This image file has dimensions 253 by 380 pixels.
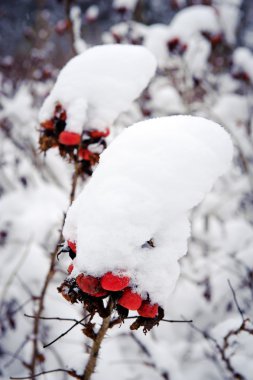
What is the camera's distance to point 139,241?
69 centimetres

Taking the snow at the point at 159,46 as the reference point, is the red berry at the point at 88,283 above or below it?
below

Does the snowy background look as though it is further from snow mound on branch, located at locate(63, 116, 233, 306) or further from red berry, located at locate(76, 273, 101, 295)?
red berry, located at locate(76, 273, 101, 295)

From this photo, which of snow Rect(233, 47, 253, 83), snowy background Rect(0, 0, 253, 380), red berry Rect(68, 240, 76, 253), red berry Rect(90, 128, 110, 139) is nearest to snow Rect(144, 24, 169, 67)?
snowy background Rect(0, 0, 253, 380)

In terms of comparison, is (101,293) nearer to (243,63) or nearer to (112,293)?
(112,293)

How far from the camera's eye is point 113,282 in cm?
67

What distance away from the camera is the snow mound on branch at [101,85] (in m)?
1.22

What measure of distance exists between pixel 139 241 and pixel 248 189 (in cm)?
314

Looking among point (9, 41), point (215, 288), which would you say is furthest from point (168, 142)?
point (9, 41)

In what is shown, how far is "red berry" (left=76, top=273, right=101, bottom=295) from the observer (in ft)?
2.27

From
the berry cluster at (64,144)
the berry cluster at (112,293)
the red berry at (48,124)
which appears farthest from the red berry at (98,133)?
the berry cluster at (112,293)

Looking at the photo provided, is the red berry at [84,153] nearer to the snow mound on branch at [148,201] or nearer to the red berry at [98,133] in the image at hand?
the red berry at [98,133]

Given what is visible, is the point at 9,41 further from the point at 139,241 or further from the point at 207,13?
the point at 139,241

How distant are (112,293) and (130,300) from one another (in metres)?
0.05

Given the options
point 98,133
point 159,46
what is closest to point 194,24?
point 159,46
